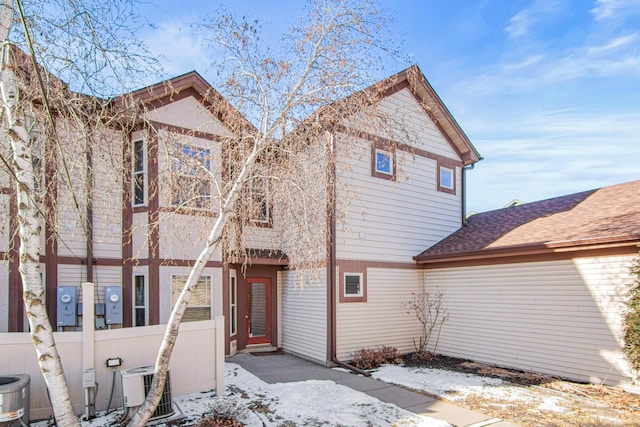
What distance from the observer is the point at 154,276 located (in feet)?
29.8

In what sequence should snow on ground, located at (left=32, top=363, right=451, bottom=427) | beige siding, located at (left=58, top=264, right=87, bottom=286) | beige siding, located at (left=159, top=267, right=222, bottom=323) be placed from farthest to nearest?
beige siding, located at (left=159, top=267, right=222, bottom=323) < beige siding, located at (left=58, top=264, right=87, bottom=286) < snow on ground, located at (left=32, top=363, right=451, bottom=427)

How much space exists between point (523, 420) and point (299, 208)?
15.1 ft

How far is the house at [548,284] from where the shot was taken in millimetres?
7879

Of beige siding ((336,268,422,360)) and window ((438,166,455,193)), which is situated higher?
window ((438,166,455,193))

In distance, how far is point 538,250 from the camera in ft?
29.1

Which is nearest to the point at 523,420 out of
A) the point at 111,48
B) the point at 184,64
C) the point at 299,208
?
the point at 299,208

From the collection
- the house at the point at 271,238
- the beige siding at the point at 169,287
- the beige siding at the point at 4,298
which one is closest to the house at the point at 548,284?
the house at the point at 271,238

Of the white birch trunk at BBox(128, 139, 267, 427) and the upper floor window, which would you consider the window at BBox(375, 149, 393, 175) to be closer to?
the upper floor window

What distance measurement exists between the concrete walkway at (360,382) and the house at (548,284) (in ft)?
10.9

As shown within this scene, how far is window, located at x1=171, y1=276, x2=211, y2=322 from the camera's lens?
9438 mm

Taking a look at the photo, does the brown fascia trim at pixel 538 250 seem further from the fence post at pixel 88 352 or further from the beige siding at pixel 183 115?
the fence post at pixel 88 352

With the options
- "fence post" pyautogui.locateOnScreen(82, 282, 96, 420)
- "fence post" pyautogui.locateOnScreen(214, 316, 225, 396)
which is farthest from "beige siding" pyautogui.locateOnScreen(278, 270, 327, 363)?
"fence post" pyautogui.locateOnScreen(82, 282, 96, 420)

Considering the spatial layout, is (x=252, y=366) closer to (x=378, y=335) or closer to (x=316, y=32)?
(x=378, y=335)

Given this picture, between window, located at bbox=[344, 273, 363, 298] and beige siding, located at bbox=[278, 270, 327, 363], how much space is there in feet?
1.89
